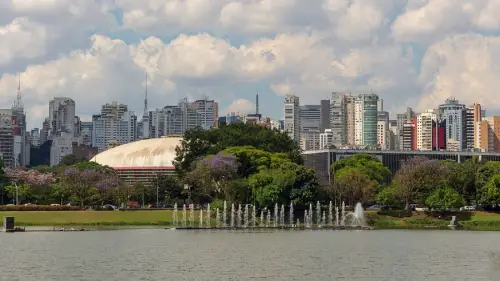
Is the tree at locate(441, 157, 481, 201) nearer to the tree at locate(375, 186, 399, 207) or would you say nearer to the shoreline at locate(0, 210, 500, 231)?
the shoreline at locate(0, 210, 500, 231)

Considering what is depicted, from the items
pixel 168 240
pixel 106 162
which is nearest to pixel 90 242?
pixel 168 240

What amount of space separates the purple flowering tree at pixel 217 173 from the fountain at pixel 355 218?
13.3 meters

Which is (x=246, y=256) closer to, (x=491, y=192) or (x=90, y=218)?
(x=90, y=218)

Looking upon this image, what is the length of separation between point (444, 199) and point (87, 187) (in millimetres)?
40633

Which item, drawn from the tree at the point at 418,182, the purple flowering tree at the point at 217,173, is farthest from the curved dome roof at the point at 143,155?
the tree at the point at 418,182

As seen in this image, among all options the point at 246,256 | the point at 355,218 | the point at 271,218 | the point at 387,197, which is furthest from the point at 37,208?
the point at 246,256

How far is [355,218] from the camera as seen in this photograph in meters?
104

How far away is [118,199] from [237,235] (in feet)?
143

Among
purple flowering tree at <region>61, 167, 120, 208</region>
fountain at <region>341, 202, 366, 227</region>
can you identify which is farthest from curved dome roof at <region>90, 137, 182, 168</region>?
fountain at <region>341, 202, 366, 227</region>

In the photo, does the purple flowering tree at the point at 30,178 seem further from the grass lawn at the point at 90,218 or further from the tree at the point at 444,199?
the tree at the point at 444,199

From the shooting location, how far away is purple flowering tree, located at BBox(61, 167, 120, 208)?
368 ft

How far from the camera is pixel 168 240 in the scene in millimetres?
71188

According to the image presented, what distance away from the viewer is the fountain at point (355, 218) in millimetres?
100825

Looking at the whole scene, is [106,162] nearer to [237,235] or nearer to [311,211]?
[311,211]
